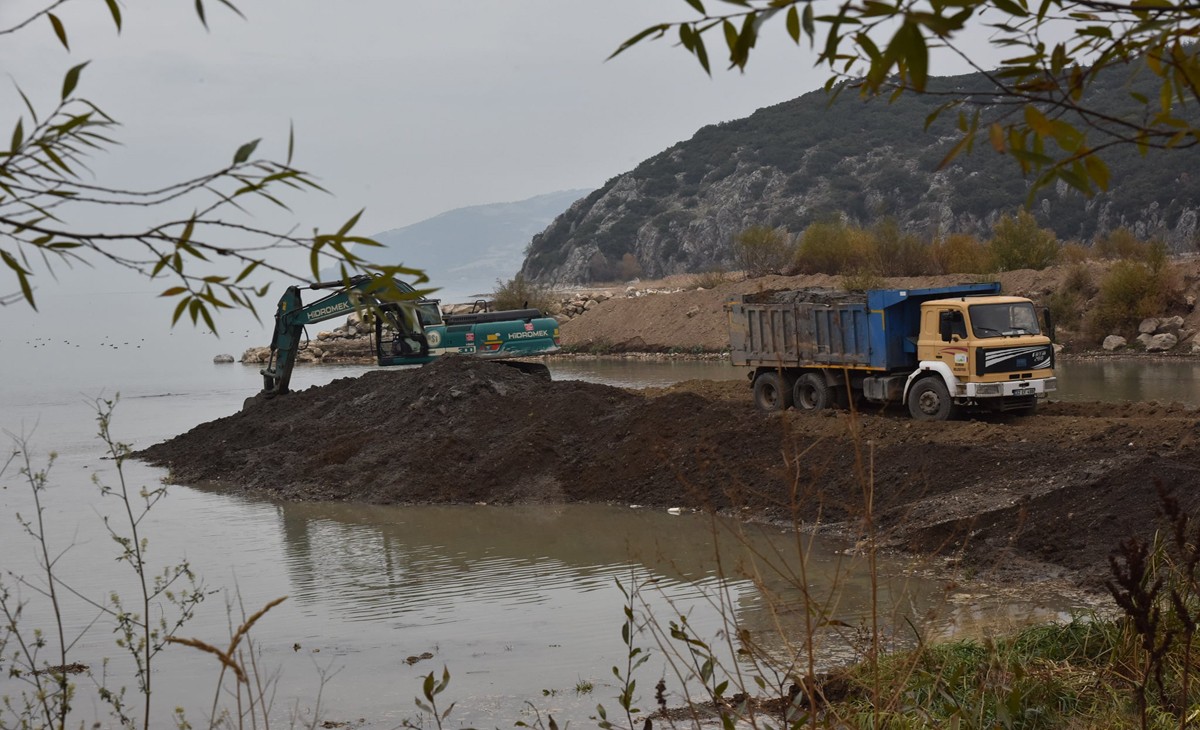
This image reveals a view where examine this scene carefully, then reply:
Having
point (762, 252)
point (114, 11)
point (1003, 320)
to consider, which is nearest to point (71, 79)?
point (114, 11)

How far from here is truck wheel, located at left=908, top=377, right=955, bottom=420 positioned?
747 inches

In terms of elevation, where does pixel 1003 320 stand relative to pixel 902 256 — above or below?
below

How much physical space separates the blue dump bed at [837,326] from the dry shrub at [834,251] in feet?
108

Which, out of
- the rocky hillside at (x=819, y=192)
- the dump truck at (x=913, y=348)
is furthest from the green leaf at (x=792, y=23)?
the rocky hillside at (x=819, y=192)

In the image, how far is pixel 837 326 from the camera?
2059 centimetres

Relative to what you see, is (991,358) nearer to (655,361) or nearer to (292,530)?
(292,530)

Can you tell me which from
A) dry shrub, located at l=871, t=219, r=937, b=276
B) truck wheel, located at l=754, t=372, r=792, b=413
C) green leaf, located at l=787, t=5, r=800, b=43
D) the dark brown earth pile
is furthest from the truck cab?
dry shrub, located at l=871, t=219, r=937, b=276

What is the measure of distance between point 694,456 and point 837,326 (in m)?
5.97

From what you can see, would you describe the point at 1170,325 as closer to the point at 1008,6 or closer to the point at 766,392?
the point at 766,392

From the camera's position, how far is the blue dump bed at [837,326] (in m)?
19.8

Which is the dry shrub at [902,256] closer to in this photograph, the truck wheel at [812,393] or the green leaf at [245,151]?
the truck wheel at [812,393]

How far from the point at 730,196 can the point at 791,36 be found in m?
105

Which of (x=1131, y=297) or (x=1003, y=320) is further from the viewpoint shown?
(x=1131, y=297)

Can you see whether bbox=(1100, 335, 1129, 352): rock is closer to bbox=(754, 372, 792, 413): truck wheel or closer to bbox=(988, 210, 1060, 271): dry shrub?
bbox=(988, 210, 1060, 271): dry shrub
